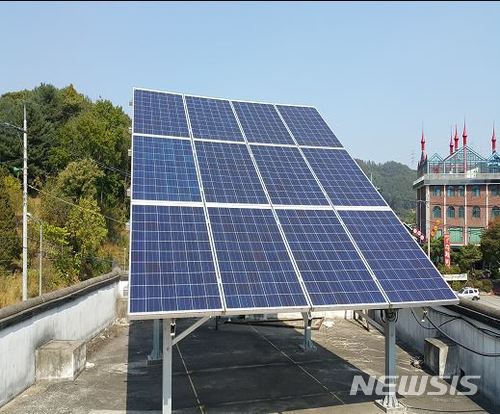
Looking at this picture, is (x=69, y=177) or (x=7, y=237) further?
(x=69, y=177)

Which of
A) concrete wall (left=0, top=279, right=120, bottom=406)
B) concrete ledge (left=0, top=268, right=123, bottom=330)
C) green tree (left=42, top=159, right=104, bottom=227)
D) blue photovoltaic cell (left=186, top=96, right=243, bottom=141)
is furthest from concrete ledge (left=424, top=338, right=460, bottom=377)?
green tree (left=42, top=159, right=104, bottom=227)

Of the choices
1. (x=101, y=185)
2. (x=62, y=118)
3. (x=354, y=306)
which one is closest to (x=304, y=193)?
(x=354, y=306)

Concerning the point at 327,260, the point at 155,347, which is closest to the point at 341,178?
the point at 327,260

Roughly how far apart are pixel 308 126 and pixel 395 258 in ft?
27.9

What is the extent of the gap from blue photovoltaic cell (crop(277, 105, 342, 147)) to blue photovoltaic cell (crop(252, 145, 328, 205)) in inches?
56.7

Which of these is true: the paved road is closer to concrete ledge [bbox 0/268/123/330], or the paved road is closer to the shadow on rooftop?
the shadow on rooftop

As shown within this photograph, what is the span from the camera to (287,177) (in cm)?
1506

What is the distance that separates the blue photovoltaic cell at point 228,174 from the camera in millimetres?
13320

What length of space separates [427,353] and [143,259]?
11.2 metres

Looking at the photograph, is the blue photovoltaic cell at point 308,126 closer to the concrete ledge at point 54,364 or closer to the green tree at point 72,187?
the concrete ledge at point 54,364

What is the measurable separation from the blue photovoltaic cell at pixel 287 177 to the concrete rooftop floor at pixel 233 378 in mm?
5611

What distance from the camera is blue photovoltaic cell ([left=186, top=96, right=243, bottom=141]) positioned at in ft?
54.6

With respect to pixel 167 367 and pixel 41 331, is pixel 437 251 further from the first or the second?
pixel 167 367

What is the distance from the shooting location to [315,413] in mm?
12359
